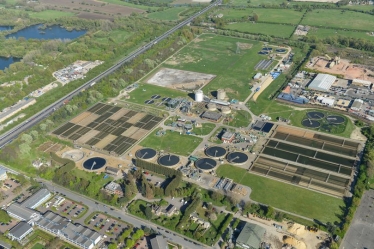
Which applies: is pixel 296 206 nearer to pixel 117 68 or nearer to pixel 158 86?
pixel 158 86

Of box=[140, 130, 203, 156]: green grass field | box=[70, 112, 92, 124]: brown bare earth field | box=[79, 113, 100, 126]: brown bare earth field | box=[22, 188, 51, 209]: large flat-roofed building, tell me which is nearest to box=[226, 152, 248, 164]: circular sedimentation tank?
box=[140, 130, 203, 156]: green grass field

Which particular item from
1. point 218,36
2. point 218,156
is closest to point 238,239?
point 218,156

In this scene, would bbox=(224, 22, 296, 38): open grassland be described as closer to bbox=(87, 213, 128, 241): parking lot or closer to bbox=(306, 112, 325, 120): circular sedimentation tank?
bbox=(306, 112, 325, 120): circular sedimentation tank

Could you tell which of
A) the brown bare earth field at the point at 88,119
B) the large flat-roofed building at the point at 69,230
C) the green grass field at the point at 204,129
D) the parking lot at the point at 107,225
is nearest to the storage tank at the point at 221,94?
the green grass field at the point at 204,129

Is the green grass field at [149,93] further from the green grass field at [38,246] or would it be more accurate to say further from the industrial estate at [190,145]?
the green grass field at [38,246]

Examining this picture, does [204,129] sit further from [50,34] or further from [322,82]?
[50,34]

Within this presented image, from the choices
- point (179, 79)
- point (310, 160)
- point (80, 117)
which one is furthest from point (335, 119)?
point (80, 117)
